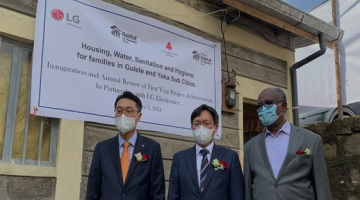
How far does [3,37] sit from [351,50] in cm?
1006

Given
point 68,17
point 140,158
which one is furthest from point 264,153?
Answer: point 68,17

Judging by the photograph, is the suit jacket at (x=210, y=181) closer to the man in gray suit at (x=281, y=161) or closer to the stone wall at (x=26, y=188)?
the man in gray suit at (x=281, y=161)

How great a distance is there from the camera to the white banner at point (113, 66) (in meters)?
4.28

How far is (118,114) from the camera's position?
3.55 m

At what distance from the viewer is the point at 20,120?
416 centimetres

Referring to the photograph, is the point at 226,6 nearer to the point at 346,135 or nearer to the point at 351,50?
the point at 346,135

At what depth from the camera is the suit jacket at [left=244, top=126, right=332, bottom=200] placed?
122 inches

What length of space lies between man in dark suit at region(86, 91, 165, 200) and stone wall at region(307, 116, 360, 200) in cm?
341

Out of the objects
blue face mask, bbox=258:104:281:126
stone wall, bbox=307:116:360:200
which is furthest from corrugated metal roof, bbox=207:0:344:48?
blue face mask, bbox=258:104:281:126

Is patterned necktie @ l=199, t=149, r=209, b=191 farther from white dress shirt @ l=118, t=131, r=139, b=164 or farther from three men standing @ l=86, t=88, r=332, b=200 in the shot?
white dress shirt @ l=118, t=131, r=139, b=164

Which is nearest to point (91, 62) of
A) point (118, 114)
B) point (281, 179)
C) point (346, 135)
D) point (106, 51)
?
point (106, 51)

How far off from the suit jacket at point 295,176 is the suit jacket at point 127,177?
0.77 meters

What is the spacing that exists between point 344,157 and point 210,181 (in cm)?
326

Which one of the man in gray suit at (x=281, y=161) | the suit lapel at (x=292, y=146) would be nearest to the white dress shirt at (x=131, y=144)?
the man in gray suit at (x=281, y=161)
